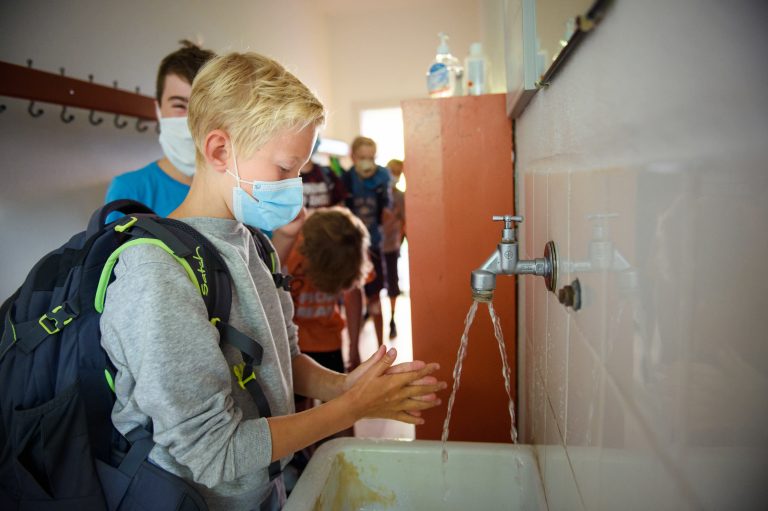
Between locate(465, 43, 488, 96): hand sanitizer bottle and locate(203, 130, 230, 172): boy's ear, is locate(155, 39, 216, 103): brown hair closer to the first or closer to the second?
locate(203, 130, 230, 172): boy's ear

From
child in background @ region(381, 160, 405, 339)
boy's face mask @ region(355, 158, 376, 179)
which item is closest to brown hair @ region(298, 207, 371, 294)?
boy's face mask @ region(355, 158, 376, 179)

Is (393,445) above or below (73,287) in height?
below

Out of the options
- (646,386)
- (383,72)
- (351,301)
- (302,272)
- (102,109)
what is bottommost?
(351,301)

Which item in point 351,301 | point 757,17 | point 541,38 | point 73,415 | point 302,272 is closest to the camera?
point 757,17

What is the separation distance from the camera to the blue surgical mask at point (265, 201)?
845 millimetres

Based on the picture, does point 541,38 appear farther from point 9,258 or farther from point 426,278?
point 9,258

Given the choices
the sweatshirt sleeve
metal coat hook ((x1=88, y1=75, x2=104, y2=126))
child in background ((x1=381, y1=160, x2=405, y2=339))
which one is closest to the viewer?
the sweatshirt sleeve

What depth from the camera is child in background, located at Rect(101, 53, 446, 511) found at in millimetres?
642

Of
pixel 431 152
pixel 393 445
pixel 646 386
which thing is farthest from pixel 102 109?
pixel 646 386

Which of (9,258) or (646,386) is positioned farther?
(9,258)

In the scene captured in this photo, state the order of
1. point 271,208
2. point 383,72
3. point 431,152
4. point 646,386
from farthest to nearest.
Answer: point 383,72
point 431,152
point 271,208
point 646,386

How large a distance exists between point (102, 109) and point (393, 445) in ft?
5.13

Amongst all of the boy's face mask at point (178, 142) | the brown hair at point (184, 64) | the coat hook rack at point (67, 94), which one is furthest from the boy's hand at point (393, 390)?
the coat hook rack at point (67, 94)

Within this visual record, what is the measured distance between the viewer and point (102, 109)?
1.77 meters
